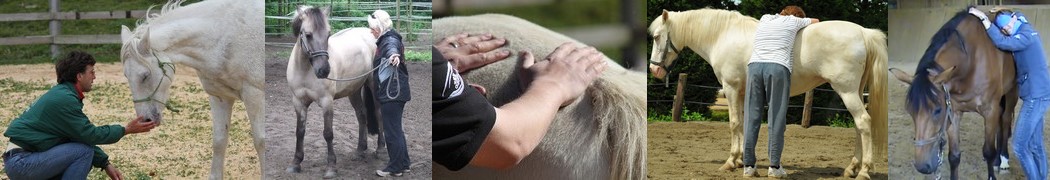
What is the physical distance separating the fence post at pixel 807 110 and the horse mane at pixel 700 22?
50 centimetres

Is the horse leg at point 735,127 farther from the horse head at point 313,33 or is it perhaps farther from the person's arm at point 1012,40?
the horse head at point 313,33

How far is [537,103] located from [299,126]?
96 cm

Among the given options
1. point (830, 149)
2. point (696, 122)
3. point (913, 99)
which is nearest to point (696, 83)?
point (696, 122)

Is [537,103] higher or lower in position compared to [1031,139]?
higher

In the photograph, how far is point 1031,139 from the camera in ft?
20.6

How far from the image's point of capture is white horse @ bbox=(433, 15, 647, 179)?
5.39 meters

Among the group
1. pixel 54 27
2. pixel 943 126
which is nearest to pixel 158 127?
pixel 54 27

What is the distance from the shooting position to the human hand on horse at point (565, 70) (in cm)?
548

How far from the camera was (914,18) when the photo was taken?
6062mm

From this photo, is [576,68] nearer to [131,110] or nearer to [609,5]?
[609,5]

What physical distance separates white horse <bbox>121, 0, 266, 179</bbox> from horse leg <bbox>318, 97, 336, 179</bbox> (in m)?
1.23

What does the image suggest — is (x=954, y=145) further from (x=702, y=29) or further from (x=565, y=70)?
(x=565, y=70)

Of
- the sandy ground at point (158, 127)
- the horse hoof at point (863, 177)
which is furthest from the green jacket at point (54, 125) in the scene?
the horse hoof at point (863, 177)

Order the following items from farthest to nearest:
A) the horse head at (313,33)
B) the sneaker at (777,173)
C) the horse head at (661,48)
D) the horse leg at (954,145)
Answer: the horse head at (661,48) < the sneaker at (777,173) < the horse leg at (954,145) < the horse head at (313,33)
